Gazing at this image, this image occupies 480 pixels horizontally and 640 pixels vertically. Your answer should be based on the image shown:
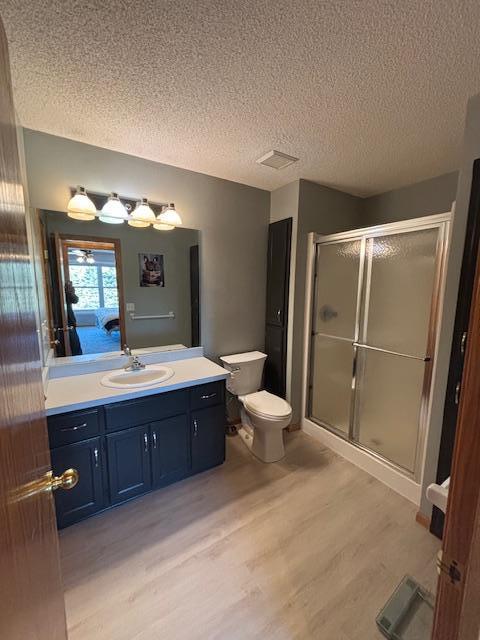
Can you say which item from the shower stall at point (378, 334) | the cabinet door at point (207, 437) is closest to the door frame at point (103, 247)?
the cabinet door at point (207, 437)

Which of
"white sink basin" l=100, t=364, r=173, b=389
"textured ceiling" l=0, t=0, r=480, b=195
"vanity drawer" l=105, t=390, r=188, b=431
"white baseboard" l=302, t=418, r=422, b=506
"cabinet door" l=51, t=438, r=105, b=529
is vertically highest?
"textured ceiling" l=0, t=0, r=480, b=195

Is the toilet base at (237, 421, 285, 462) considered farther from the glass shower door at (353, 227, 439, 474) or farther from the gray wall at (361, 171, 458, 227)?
the gray wall at (361, 171, 458, 227)

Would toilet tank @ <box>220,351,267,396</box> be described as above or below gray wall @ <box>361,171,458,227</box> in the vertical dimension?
below

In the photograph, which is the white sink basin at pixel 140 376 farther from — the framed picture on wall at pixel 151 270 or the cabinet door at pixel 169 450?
the framed picture on wall at pixel 151 270

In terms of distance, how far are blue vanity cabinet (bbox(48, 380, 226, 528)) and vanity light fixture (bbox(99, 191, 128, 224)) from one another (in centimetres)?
132

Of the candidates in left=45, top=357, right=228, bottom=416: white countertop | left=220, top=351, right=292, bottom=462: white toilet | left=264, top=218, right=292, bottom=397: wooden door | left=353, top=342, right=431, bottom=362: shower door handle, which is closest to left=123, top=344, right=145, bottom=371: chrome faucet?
left=45, top=357, right=228, bottom=416: white countertop

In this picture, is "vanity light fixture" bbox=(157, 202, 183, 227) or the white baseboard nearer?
the white baseboard

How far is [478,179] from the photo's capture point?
1.37 metres

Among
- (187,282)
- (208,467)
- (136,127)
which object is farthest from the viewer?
(187,282)

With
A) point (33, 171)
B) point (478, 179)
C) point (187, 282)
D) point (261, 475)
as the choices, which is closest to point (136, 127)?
point (33, 171)

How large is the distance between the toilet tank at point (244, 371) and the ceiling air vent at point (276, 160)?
1.65 metres

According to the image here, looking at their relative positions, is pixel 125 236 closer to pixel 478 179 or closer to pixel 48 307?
pixel 48 307

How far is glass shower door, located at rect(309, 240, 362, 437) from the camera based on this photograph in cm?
253

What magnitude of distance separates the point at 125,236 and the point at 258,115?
126 centimetres
